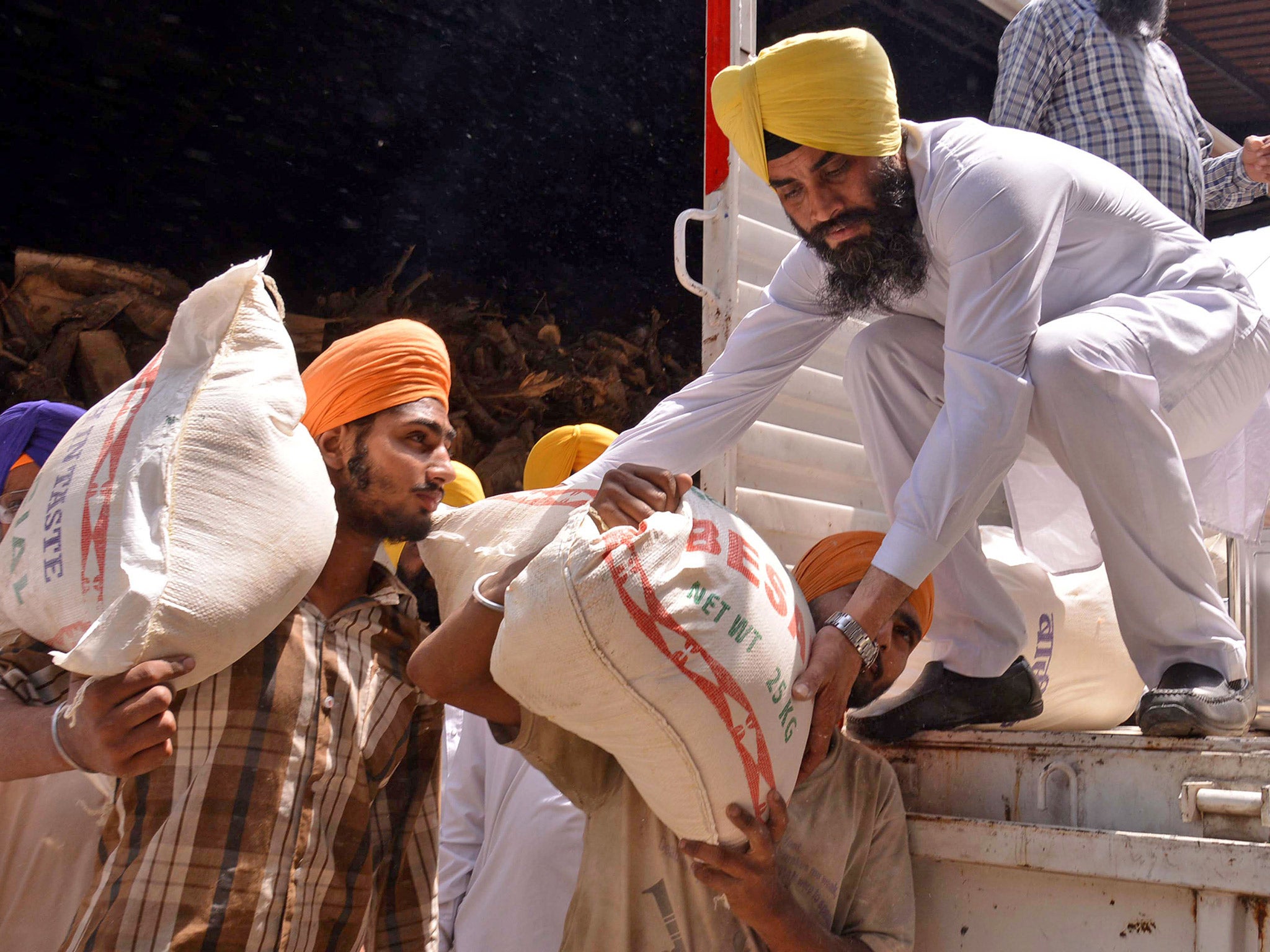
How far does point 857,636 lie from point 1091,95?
2351 millimetres

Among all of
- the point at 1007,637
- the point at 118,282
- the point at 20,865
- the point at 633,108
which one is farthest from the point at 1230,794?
the point at 633,108

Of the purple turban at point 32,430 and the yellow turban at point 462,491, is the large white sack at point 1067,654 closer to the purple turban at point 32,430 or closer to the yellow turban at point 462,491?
the yellow turban at point 462,491

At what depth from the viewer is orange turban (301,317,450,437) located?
6.74ft

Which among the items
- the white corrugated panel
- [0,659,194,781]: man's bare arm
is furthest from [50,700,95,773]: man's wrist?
the white corrugated panel

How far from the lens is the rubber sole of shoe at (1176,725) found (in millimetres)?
1649

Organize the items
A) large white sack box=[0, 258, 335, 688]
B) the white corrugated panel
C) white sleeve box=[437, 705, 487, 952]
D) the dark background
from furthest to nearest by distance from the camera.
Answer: the dark background
the white corrugated panel
white sleeve box=[437, 705, 487, 952]
large white sack box=[0, 258, 335, 688]

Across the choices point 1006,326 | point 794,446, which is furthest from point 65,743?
point 794,446

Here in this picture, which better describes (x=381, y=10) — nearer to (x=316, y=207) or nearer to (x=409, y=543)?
(x=316, y=207)

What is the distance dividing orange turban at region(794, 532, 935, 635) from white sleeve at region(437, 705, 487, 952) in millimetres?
792

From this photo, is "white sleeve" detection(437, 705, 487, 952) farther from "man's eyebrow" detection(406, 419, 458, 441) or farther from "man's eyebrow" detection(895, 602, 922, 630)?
"man's eyebrow" detection(895, 602, 922, 630)

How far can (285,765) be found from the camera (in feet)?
5.21

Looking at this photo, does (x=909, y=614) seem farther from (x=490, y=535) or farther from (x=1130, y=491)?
(x=490, y=535)

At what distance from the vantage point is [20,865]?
6.19 ft

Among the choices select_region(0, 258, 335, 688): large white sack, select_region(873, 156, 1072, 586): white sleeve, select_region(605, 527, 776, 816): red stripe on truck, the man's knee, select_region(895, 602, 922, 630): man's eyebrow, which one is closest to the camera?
select_region(605, 527, 776, 816): red stripe on truck
